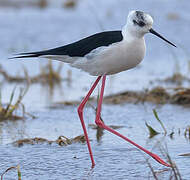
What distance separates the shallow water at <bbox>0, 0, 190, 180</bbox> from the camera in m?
A: 4.68

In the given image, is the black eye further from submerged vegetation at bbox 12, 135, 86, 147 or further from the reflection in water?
the reflection in water

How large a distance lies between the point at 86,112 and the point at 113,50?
1.91m

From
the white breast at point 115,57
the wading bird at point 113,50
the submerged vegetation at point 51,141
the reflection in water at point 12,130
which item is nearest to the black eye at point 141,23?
the wading bird at point 113,50

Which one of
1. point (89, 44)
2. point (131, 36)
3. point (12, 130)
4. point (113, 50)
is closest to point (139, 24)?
point (131, 36)

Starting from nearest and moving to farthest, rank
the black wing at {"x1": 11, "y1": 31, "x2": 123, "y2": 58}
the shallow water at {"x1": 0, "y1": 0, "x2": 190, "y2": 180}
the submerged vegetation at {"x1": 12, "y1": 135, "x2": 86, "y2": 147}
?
the shallow water at {"x1": 0, "y1": 0, "x2": 190, "y2": 180} → the black wing at {"x1": 11, "y1": 31, "x2": 123, "y2": 58} → the submerged vegetation at {"x1": 12, "y1": 135, "x2": 86, "y2": 147}

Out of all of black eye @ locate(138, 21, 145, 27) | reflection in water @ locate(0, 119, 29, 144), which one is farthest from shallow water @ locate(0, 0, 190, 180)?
black eye @ locate(138, 21, 145, 27)

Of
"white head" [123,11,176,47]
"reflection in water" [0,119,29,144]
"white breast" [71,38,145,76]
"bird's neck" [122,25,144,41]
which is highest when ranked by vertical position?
"white head" [123,11,176,47]

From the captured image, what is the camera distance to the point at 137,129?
5.78m

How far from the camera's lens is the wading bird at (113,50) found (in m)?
4.71

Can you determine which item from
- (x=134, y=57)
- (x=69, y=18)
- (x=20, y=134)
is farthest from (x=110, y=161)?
(x=69, y=18)

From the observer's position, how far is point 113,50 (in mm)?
4742

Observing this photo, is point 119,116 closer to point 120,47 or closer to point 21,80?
point 120,47

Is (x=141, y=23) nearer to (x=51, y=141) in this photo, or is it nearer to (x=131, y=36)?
(x=131, y=36)

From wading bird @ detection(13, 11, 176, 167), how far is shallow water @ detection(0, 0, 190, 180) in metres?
0.23
